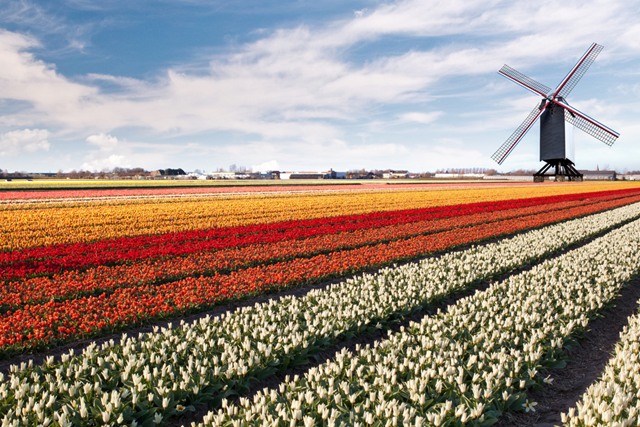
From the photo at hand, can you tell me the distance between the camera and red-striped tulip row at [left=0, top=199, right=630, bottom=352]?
6.75m

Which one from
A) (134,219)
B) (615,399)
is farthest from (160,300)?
(134,219)

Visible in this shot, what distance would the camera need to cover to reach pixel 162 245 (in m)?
14.3

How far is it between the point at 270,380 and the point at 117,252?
952 cm

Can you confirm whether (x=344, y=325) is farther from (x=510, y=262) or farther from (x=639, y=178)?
(x=639, y=178)

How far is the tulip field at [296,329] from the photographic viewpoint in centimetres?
438

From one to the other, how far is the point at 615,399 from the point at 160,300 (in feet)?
25.7

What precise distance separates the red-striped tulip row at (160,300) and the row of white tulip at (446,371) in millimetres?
3534

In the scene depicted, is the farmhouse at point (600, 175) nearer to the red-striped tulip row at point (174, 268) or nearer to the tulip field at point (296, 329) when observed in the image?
the tulip field at point (296, 329)

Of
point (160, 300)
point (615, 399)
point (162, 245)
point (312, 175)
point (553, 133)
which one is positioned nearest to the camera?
point (615, 399)

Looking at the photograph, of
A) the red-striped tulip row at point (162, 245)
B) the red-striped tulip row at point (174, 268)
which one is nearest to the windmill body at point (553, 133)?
the red-striped tulip row at point (162, 245)

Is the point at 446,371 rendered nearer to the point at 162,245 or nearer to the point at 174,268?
the point at 174,268

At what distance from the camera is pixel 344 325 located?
22.2 ft

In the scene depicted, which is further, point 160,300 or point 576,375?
point 160,300

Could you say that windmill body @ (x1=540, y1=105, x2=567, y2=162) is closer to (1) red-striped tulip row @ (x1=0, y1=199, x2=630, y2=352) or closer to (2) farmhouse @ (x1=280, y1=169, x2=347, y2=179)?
(1) red-striped tulip row @ (x1=0, y1=199, x2=630, y2=352)
